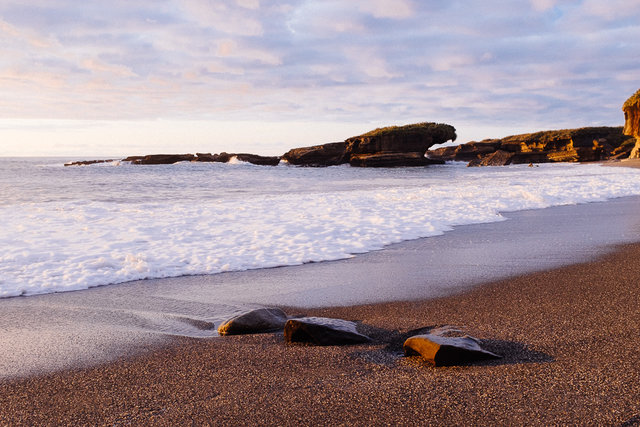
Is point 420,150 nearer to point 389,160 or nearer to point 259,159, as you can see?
point 389,160

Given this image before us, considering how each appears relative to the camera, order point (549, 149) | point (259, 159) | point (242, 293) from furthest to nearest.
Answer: point (549, 149) → point (259, 159) → point (242, 293)

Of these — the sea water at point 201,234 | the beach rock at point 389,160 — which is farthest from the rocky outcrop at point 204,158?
the sea water at point 201,234

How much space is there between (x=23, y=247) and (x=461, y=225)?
293 inches

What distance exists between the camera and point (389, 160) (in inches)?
2191

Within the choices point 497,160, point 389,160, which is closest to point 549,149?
point 497,160

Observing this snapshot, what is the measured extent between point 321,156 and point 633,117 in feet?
106

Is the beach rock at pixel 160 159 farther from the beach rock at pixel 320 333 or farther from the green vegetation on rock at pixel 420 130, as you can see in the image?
the beach rock at pixel 320 333

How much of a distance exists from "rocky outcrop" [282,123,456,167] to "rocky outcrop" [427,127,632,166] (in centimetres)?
600

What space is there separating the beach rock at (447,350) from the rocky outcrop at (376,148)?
53594 millimetres

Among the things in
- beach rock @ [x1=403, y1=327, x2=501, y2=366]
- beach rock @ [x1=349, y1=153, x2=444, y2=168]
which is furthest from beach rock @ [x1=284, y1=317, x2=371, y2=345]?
beach rock @ [x1=349, y1=153, x2=444, y2=168]

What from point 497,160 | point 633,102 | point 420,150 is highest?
point 633,102

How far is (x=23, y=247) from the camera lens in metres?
7.40

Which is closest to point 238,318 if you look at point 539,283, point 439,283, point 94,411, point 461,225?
point 94,411

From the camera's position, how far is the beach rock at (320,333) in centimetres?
354
